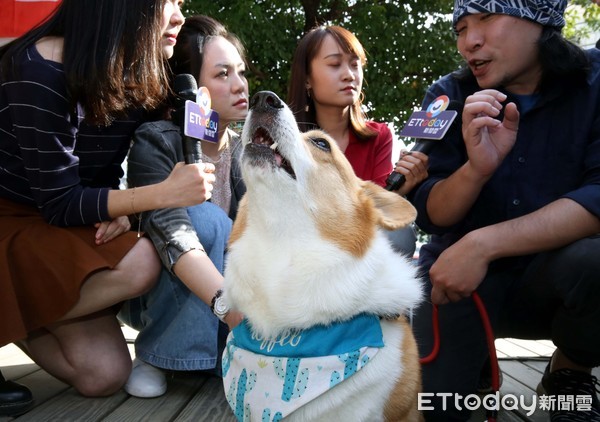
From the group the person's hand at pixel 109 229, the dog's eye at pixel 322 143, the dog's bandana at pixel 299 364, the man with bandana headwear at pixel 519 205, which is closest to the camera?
the dog's bandana at pixel 299 364

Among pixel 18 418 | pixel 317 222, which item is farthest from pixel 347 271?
pixel 18 418

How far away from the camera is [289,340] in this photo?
5.46 ft

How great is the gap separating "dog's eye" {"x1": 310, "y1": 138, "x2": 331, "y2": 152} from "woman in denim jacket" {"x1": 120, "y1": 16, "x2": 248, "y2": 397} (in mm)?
465

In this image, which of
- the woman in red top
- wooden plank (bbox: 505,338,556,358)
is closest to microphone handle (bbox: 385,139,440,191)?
the woman in red top

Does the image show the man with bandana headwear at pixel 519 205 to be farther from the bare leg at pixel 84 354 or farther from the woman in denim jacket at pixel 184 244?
the bare leg at pixel 84 354

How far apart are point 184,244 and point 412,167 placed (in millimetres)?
935

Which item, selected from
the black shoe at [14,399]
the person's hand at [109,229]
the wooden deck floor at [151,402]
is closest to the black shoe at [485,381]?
the wooden deck floor at [151,402]

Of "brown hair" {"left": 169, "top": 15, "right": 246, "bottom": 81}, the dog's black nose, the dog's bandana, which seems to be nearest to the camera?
the dog's bandana

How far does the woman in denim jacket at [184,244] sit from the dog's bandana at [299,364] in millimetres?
462

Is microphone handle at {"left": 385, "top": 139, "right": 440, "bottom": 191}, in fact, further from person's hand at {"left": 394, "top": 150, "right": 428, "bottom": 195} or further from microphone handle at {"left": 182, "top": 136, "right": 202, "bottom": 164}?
microphone handle at {"left": 182, "top": 136, "right": 202, "bottom": 164}

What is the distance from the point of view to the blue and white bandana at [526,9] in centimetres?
210

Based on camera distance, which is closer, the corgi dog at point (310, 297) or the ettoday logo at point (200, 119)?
the corgi dog at point (310, 297)

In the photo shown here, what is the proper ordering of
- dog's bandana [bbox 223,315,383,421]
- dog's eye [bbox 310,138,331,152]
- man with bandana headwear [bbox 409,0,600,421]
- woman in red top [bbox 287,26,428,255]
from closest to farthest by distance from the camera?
dog's bandana [bbox 223,315,383,421]
dog's eye [bbox 310,138,331,152]
man with bandana headwear [bbox 409,0,600,421]
woman in red top [bbox 287,26,428,255]

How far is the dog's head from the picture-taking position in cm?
165
